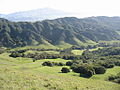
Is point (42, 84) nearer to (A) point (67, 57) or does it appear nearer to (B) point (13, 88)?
(B) point (13, 88)

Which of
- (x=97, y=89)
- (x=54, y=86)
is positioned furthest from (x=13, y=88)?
(x=97, y=89)

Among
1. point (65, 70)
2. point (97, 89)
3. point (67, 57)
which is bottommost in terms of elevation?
point (67, 57)

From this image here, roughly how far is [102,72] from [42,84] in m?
53.4

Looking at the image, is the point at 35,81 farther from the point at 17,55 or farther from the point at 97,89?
the point at 17,55

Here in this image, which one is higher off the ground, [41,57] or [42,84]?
[42,84]

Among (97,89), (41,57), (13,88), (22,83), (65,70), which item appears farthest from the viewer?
(41,57)

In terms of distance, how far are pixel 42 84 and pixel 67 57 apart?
5188 inches

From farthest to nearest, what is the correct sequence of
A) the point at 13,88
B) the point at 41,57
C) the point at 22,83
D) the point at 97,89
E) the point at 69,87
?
the point at 41,57
the point at 97,89
the point at 69,87
the point at 22,83
the point at 13,88

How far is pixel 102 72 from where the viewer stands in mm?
78875

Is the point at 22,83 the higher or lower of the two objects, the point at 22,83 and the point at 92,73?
the higher

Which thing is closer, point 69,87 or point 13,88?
point 13,88

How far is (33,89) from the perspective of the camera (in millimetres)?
27656

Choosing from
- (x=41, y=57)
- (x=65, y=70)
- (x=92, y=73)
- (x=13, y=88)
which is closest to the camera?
(x=13, y=88)

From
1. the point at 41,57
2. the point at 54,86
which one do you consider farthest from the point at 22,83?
the point at 41,57
